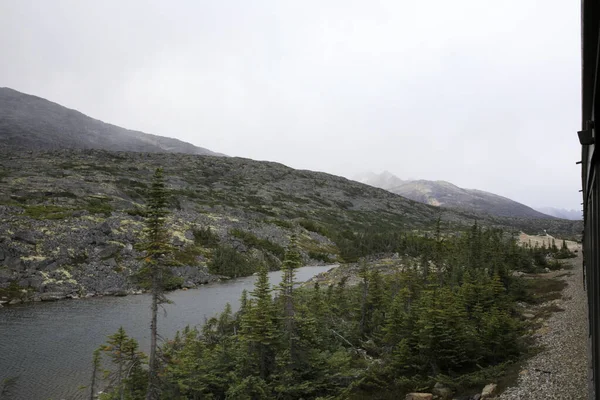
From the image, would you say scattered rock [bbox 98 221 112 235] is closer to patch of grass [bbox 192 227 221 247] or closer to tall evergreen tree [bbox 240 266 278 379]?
patch of grass [bbox 192 227 221 247]

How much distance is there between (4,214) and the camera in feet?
203

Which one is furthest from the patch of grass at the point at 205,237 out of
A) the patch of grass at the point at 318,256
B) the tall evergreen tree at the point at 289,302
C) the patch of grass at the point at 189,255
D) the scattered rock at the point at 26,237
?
the tall evergreen tree at the point at 289,302

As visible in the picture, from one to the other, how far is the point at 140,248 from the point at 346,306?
24.9 m

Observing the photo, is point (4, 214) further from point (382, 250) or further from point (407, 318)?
point (382, 250)

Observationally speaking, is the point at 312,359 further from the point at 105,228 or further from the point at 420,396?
the point at 105,228

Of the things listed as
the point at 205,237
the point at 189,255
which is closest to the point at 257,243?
the point at 205,237

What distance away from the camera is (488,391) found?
53.2 feet

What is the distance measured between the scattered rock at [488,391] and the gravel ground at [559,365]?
523mm

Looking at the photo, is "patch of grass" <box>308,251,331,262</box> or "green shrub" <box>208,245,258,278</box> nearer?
"green shrub" <box>208,245,258,278</box>

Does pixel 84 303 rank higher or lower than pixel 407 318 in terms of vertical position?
lower

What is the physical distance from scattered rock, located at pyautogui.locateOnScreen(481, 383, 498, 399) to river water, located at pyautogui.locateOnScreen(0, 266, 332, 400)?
23200 mm

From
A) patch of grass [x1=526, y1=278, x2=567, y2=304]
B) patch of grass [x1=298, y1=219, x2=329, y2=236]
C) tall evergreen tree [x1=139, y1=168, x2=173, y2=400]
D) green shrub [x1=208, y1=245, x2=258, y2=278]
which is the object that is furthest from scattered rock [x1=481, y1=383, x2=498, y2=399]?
patch of grass [x1=298, y1=219, x2=329, y2=236]

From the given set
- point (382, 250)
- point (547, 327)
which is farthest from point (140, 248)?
point (382, 250)

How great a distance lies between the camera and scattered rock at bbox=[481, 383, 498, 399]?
16.0 meters
